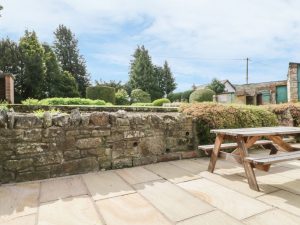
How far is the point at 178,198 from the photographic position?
262cm

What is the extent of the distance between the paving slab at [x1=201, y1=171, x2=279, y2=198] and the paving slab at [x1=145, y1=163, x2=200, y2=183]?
245mm

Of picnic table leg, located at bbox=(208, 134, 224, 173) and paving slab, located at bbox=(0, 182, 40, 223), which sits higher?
picnic table leg, located at bbox=(208, 134, 224, 173)

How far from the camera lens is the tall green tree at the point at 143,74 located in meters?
33.2

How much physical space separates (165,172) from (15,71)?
2193 centimetres

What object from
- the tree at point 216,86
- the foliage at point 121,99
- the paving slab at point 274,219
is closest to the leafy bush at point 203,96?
the foliage at point 121,99

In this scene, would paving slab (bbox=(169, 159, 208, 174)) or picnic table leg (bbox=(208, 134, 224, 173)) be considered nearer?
picnic table leg (bbox=(208, 134, 224, 173))

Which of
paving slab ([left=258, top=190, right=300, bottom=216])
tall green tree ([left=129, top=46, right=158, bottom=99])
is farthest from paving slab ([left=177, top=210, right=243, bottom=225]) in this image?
tall green tree ([left=129, top=46, right=158, bottom=99])

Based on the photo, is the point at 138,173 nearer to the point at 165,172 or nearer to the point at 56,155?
the point at 165,172

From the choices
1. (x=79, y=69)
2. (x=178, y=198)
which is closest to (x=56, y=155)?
(x=178, y=198)

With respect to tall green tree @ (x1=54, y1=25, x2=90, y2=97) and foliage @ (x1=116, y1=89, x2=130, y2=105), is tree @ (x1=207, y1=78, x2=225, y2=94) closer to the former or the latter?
foliage @ (x1=116, y1=89, x2=130, y2=105)

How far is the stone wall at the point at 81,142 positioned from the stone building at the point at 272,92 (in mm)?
15152

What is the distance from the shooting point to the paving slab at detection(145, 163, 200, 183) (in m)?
3.37

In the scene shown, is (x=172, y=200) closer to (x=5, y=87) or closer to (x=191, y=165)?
(x=191, y=165)

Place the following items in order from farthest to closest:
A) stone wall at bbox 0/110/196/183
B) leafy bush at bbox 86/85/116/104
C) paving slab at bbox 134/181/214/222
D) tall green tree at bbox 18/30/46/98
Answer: tall green tree at bbox 18/30/46/98, leafy bush at bbox 86/85/116/104, stone wall at bbox 0/110/196/183, paving slab at bbox 134/181/214/222
